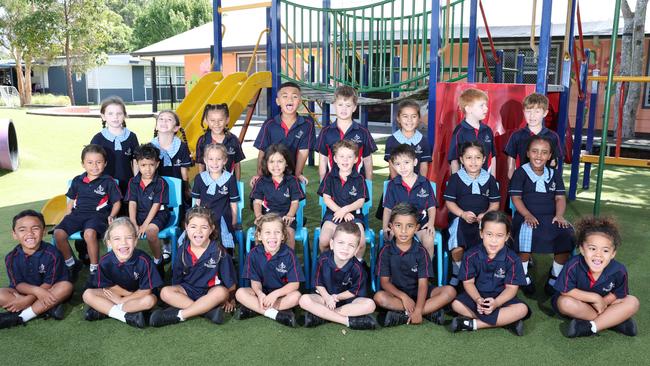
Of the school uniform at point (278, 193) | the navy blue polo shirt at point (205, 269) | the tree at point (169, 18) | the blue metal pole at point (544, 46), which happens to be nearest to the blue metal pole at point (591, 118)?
the blue metal pole at point (544, 46)

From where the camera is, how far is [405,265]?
3363 mm

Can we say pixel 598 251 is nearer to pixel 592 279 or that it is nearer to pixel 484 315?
pixel 592 279

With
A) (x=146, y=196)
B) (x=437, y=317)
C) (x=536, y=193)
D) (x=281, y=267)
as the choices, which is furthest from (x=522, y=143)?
(x=146, y=196)

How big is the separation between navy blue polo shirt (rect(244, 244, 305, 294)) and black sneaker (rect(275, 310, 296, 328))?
21 centimetres

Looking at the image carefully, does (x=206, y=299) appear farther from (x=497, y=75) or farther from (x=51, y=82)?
(x=51, y=82)

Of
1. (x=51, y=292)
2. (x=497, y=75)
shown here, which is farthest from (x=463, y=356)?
(x=497, y=75)

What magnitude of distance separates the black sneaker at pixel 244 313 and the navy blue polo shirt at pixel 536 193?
79.2 inches

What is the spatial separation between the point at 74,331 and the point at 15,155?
571 cm

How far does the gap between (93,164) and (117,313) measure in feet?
4.18

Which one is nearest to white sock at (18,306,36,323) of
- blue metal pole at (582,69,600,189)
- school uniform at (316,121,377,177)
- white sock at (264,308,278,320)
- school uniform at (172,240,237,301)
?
school uniform at (172,240,237,301)

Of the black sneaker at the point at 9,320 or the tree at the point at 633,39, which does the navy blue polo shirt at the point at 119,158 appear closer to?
the black sneaker at the point at 9,320

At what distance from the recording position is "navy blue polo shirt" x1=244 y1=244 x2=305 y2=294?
336cm

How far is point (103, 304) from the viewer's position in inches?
128

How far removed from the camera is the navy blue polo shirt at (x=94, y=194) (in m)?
4.00
